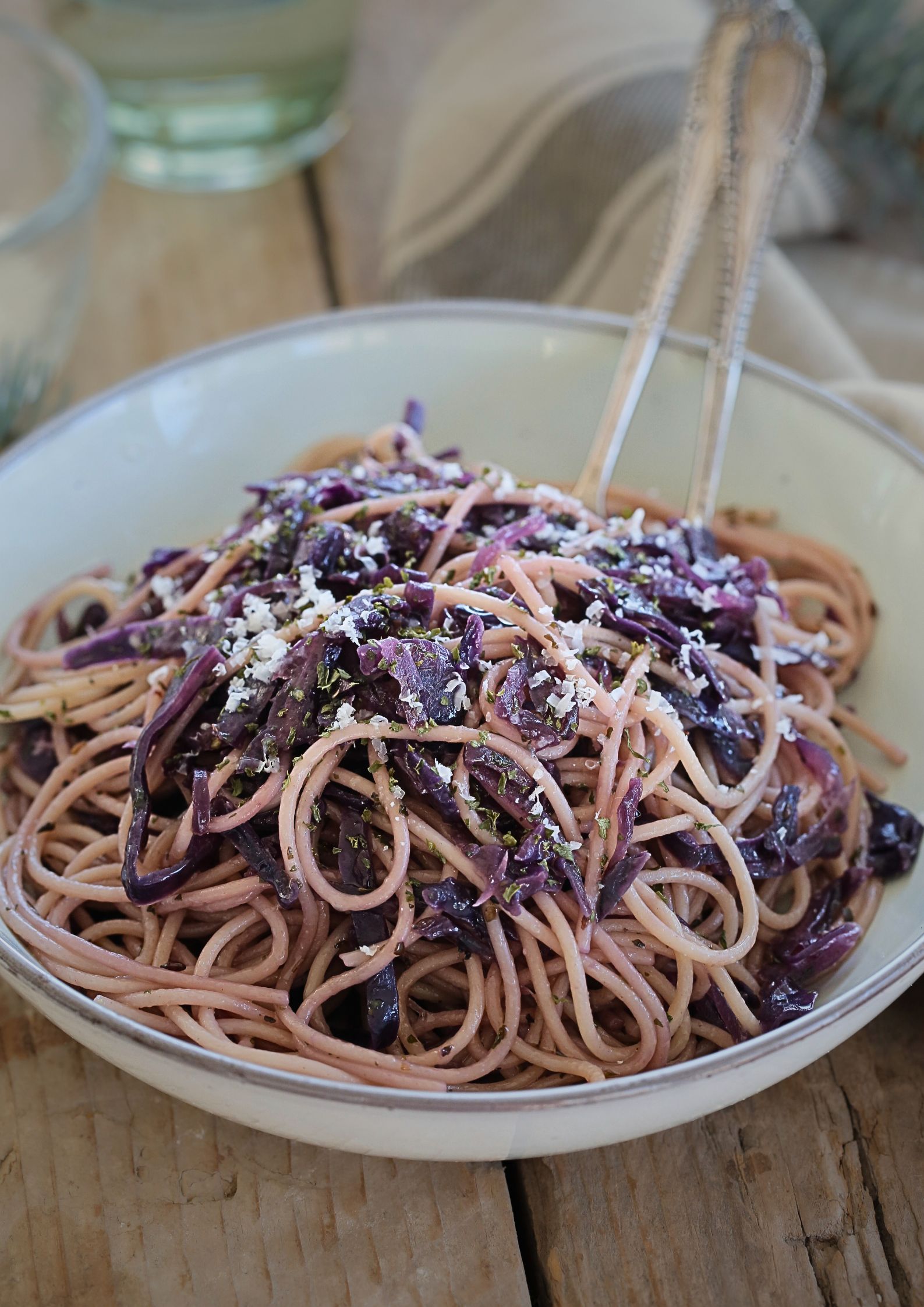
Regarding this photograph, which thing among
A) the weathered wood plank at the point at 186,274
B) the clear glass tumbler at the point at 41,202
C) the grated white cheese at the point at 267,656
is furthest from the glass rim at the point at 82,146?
the grated white cheese at the point at 267,656

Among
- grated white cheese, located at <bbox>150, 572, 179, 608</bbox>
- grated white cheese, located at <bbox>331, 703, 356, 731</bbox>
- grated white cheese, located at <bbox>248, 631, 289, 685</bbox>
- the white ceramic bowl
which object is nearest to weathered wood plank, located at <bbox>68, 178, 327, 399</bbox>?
the white ceramic bowl

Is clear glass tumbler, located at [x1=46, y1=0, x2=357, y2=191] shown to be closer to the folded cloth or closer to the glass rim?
the glass rim

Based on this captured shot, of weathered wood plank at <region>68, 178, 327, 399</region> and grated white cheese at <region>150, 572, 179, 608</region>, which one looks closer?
grated white cheese at <region>150, 572, 179, 608</region>

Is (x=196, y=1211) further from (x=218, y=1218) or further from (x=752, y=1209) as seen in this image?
(x=752, y=1209)

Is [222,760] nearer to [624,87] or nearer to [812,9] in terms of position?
[624,87]

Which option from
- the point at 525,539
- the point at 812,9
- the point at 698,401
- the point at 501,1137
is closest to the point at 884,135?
the point at 812,9
